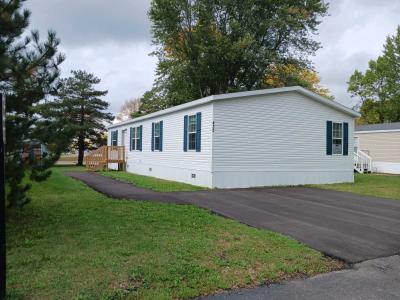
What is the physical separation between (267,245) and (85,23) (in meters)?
7.93

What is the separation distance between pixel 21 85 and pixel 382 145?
905 inches

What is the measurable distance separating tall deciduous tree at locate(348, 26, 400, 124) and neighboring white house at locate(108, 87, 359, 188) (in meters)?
26.1

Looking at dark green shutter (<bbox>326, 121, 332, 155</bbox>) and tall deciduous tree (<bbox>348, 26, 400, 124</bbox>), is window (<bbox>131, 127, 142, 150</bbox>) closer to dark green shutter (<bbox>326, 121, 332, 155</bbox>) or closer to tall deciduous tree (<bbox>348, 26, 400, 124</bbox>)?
dark green shutter (<bbox>326, 121, 332, 155</bbox>)

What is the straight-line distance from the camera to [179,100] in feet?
88.7

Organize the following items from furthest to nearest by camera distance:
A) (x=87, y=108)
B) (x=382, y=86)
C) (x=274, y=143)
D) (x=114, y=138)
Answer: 1. (x=382, y=86)
2. (x=87, y=108)
3. (x=114, y=138)
4. (x=274, y=143)

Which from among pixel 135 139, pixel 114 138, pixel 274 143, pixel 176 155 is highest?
pixel 114 138

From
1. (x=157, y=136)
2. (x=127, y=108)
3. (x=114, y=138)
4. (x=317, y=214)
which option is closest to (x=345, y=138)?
(x=157, y=136)

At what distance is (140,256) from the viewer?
4750 millimetres

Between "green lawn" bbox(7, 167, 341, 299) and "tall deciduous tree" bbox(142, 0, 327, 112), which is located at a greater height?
"tall deciduous tree" bbox(142, 0, 327, 112)

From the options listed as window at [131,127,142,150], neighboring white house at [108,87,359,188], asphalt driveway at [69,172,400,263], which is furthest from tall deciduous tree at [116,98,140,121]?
asphalt driveway at [69,172,400,263]

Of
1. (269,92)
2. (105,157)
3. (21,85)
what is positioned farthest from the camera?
(105,157)

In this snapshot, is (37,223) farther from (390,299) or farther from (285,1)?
(285,1)

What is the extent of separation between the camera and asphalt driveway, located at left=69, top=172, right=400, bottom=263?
18.8ft

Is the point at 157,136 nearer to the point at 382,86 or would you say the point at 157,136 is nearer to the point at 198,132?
the point at 198,132
